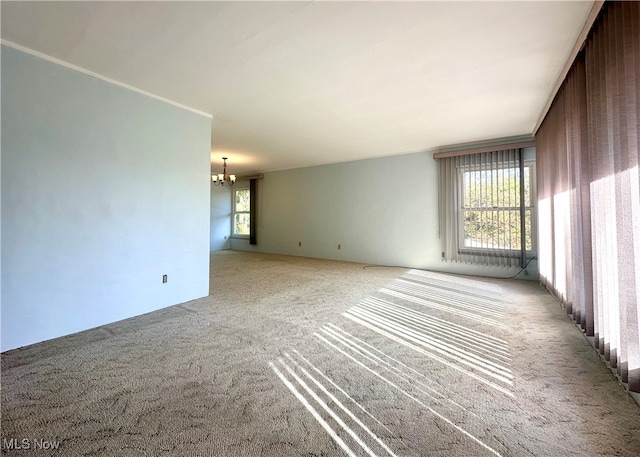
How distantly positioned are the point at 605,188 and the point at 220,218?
356 inches

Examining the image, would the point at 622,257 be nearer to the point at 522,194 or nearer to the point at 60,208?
the point at 522,194

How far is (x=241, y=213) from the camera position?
363 inches

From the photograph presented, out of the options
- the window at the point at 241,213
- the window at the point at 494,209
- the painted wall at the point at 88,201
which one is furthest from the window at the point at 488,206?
the window at the point at 241,213

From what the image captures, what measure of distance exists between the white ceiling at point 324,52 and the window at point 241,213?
5.25 metres

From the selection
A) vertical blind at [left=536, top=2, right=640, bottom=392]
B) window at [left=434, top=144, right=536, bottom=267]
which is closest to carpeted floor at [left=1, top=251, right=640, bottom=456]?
vertical blind at [left=536, top=2, right=640, bottom=392]

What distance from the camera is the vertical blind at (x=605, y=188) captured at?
1516 millimetres

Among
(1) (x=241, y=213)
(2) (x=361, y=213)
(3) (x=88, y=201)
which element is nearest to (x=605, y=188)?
(3) (x=88, y=201)

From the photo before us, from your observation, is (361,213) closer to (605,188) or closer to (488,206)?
(488,206)

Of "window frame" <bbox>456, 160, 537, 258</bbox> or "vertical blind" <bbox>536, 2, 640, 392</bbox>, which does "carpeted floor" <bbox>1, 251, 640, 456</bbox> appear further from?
"window frame" <bbox>456, 160, 537, 258</bbox>

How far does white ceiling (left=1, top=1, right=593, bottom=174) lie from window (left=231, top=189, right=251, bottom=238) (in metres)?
5.25

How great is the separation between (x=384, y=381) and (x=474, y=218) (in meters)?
4.25

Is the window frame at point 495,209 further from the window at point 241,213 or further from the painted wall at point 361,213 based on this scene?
the window at point 241,213

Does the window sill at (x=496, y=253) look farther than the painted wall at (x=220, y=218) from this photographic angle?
No

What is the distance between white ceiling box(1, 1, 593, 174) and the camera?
6.23 ft
